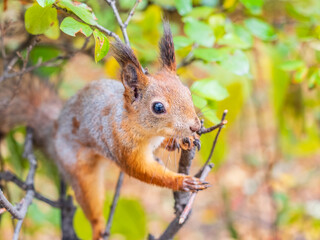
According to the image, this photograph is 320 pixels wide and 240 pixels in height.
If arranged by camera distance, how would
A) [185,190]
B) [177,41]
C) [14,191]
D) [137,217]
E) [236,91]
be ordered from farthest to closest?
[14,191], [137,217], [236,91], [177,41], [185,190]

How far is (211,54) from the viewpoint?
48.0 inches

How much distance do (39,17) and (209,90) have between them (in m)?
0.47

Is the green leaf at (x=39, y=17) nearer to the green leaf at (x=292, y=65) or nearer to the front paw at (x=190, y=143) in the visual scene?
the front paw at (x=190, y=143)

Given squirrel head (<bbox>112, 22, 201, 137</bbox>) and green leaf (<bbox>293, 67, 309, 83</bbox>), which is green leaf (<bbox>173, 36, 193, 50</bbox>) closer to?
squirrel head (<bbox>112, 22, 201, 137</bbox>)

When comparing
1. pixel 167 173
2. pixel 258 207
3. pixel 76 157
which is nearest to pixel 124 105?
pixel 167 173

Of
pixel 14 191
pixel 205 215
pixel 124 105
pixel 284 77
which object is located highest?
pixel 284 77

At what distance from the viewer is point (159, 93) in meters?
1.17

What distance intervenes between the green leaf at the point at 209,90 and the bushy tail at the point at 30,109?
86 cm

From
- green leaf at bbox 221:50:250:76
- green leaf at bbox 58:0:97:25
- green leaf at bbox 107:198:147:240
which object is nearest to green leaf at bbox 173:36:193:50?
green leaf at bbox 221:50:250:76

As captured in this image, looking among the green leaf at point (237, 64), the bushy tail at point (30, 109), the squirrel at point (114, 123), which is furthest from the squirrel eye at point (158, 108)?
the bushy tail at point (30, 109)

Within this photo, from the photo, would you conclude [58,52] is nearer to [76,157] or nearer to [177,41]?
[76,157]

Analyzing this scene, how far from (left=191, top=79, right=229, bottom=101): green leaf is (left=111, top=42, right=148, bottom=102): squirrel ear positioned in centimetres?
15

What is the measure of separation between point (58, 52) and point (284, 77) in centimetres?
101

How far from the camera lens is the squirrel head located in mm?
1106
